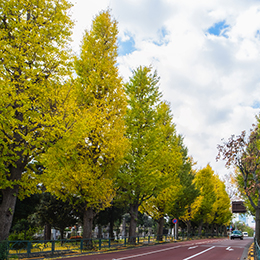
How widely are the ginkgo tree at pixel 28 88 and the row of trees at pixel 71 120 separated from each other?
0.04 meters

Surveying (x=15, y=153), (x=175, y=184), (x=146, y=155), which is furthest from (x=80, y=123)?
(x=175, y=184)

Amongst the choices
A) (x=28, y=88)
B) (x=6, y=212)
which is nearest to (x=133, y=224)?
(x=6, y=212)

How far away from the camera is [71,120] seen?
1063cm

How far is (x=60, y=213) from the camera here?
23812 millimetres

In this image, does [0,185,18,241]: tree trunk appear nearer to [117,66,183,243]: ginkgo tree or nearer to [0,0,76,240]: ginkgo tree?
[0,0,76,240]: ginkgo tree

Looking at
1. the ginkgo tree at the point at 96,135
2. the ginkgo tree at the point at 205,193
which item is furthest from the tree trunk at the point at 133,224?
the ginkgo tree at the point at 205,193

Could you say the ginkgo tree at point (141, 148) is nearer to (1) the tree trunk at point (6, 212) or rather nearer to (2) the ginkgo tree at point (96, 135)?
(2) the ginkgo tree at point (96, 135)

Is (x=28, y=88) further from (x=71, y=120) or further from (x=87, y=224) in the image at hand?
(x=87, y=224)

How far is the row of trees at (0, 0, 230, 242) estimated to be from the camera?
10.0m

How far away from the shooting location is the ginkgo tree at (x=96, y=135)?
14344 millimetres

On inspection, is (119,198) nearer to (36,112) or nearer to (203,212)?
(36,112)

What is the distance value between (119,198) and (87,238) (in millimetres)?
5678

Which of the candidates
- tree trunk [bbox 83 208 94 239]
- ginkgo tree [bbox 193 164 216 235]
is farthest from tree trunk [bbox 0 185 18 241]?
ginkgo tree [bbox 193 164 216 235]

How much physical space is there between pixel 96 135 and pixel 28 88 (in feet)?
17.2
